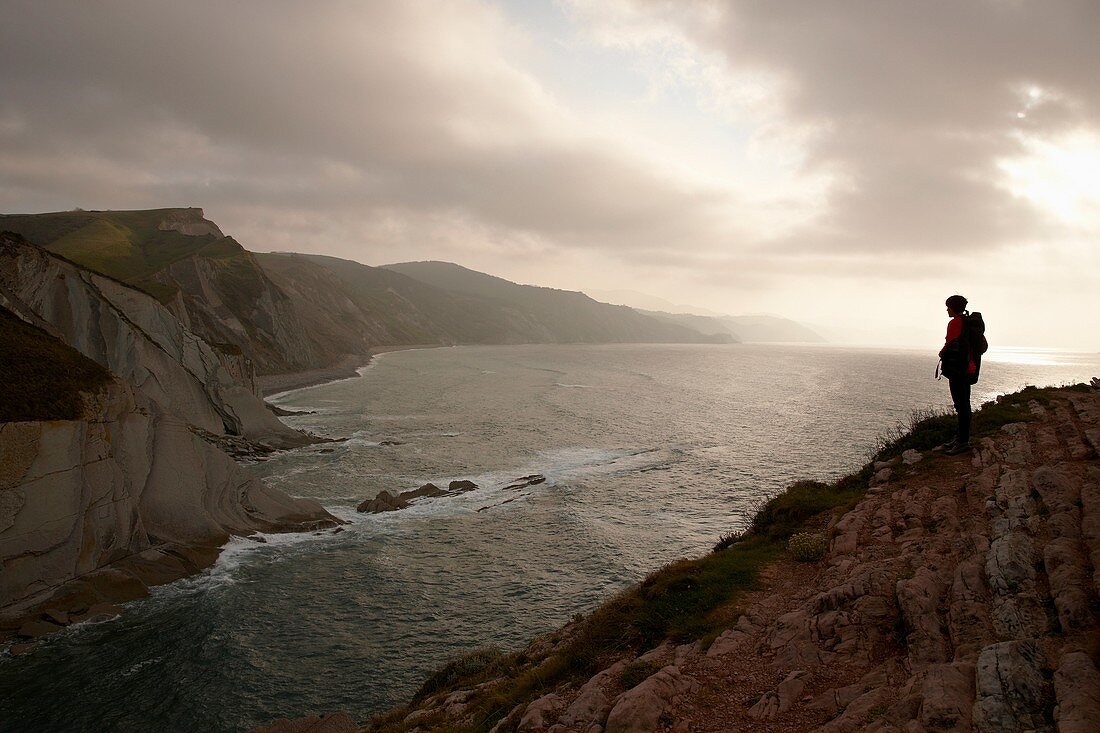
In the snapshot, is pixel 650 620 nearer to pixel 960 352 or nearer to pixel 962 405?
pixel 962 405

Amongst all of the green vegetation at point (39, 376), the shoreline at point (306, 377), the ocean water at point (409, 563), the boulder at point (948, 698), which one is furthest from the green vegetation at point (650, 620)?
the shoreline at point (306, 377)

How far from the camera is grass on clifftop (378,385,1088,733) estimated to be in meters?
10.2

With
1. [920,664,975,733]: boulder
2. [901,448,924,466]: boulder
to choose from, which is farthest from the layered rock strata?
[901,448,924,466]: boulder

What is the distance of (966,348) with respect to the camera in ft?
42.6

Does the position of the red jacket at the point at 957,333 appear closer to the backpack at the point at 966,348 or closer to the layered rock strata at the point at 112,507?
the backpack at the point at 966,348

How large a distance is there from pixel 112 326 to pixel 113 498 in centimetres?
2148

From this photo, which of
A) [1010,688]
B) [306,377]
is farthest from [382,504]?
[306,377]

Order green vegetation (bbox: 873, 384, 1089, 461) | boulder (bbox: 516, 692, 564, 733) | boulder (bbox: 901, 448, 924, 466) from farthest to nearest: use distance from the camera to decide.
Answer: green vegetation (bbox: 873, 384, 1089, 461) → boulder (bbox: 901, 448, 924, 466) → boulder (bbox: 516, 692, 564, 733)

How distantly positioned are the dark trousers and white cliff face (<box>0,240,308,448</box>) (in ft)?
118

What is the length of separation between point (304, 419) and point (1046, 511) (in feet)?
209

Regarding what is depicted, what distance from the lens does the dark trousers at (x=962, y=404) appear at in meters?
13.0

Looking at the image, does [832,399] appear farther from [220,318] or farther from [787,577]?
[220,318]

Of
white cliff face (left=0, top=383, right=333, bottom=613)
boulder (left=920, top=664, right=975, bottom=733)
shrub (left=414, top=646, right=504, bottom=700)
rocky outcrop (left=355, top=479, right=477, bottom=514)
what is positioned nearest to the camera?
boulder (left=920, top=664, right=975, bottom=733)

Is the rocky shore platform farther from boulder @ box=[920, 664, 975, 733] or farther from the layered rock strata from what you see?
the layered rock strata
